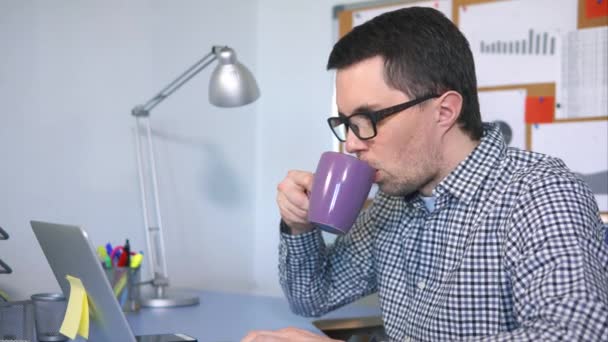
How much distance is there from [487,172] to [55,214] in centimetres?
105

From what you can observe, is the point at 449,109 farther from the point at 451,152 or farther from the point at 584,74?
the point at 584,74

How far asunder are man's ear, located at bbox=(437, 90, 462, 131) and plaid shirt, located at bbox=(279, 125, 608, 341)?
7cm

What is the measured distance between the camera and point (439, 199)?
→ 3.73ft

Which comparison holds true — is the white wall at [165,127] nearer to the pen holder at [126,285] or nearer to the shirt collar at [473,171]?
the pen holder at [126,285]

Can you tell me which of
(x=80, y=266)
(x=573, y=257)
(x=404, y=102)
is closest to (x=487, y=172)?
(x=404, y=102)

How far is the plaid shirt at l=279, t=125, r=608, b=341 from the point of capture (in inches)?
30.9

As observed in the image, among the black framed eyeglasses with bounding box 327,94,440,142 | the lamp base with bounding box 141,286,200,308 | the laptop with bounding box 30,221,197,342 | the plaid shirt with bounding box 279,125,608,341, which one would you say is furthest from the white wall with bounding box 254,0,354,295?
the laptop with bounding box 30,221,197,342

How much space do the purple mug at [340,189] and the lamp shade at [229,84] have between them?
0.56 m

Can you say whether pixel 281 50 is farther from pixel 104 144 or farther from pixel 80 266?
pixel 80 266

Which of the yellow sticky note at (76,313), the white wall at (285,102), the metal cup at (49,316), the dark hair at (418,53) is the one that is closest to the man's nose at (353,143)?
the dark hair at (418,53)

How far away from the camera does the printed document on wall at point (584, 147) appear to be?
1748mm

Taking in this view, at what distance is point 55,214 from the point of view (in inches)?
63.1

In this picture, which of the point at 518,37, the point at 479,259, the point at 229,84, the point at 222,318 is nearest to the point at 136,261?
the point at 222,318

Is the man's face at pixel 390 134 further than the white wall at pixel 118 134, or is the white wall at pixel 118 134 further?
the white wall at pixel 118 134
